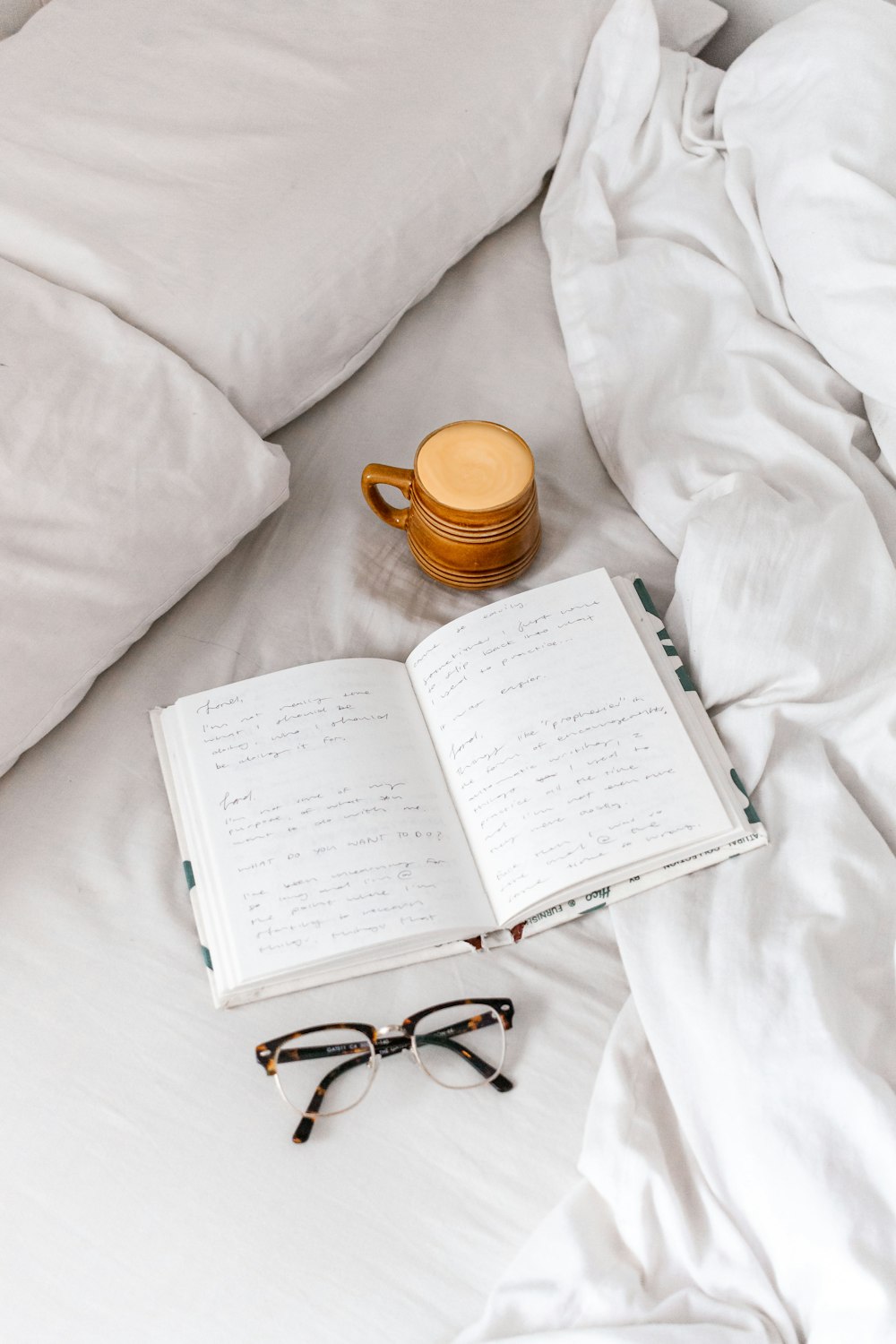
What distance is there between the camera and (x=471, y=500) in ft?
2.16

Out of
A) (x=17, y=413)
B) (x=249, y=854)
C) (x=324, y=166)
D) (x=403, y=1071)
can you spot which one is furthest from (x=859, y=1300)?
(x=324, y=166)

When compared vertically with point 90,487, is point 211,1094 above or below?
below

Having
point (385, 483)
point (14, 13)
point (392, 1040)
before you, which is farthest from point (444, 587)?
point (14, 13)

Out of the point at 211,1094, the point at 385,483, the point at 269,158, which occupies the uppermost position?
the point at 269,158

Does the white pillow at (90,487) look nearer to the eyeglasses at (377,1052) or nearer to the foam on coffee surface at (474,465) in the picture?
the foam on coffee surface at (474,465)

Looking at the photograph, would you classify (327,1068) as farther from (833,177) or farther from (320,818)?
(833,177)

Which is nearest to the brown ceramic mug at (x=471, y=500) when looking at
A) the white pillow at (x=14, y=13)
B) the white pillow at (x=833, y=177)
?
the white pillow at (x=833, y=177)

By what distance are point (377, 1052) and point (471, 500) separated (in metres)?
0.34

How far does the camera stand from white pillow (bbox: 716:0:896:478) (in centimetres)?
71

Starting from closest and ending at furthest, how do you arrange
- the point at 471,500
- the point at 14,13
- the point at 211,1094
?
1. the point at 211,1094
2. the point at 471,500
3. the point at 14,13

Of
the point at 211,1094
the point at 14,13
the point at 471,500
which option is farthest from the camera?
the point at 14,13

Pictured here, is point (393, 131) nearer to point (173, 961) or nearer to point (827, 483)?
point (827, 483)

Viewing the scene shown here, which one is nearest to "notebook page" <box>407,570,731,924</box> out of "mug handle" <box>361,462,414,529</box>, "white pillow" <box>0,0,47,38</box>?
"mug handle" <box>361,462,414,529</box>

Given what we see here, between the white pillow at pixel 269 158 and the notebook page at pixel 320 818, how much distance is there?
0.24m
